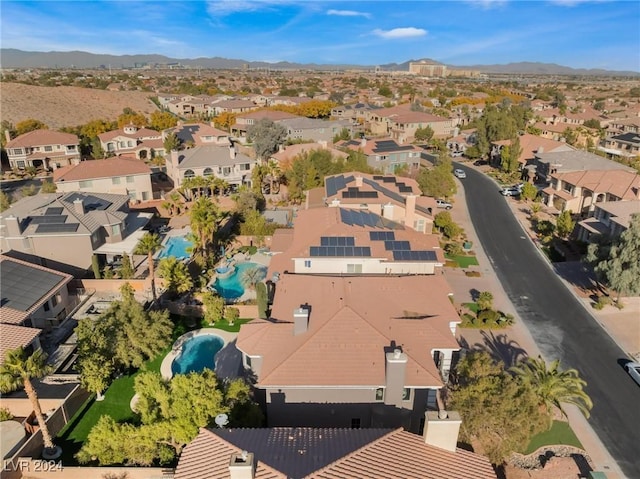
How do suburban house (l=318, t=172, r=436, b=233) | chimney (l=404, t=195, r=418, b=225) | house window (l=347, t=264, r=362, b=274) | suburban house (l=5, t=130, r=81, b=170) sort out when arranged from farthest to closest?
suburban house (l=5, t=130, r=81, b=170) < suburban house (l=318, t=172, r=436, b=233) < chimney (l=404, t=195, r=418, b=225) < house window (l=347, t=264, r=362, b=274)

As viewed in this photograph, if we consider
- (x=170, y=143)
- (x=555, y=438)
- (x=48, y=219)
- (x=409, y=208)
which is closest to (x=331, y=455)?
(x=555, y=438)

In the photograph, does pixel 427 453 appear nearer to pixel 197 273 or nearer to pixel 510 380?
pixel 510 380

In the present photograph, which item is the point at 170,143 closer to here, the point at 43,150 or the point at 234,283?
the point at 43,150

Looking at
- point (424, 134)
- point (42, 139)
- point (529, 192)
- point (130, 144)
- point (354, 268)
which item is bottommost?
point (529, 192)

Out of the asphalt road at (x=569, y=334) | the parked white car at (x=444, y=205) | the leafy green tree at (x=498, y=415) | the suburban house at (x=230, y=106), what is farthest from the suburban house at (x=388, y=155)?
the suburban house at (x=230, y=106)

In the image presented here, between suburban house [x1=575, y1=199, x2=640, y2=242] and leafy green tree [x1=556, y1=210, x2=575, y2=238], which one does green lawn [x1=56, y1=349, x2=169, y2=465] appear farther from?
leafy green tree [x1=556, y1=210, x2=575, y2=238]

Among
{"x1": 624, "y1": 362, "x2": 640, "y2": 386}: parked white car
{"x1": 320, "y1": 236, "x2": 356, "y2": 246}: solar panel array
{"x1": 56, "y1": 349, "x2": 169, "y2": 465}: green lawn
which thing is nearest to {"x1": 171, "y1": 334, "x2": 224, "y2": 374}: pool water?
{"x1": 56, "y1": 349, "x2": 169, "y2": 465}: green lawn
